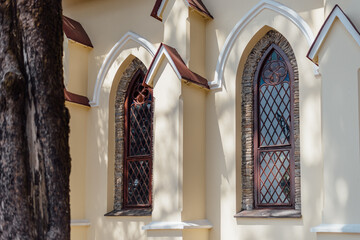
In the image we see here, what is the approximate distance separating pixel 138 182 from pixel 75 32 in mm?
3413

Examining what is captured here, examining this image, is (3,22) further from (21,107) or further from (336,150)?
(336,150)

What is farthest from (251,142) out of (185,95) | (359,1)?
(359,1)

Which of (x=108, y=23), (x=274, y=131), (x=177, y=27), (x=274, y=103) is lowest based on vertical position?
(x=274, y=131)

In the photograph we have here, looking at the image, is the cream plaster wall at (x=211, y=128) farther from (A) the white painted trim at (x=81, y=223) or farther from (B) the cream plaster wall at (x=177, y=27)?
(A) the white painted trim at (x=81, y=223)

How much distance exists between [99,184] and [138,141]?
121 centimetres

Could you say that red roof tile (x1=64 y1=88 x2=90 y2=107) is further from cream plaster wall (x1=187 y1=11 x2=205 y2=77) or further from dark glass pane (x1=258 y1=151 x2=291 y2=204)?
dark glass pane (x1=258 y1=151 x2=291 y2=204)

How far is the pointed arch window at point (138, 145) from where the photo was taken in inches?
492

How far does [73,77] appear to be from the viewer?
1318 cm

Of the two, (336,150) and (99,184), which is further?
(99,184)

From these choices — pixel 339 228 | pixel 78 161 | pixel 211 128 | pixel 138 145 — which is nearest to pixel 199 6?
pixel 211 128

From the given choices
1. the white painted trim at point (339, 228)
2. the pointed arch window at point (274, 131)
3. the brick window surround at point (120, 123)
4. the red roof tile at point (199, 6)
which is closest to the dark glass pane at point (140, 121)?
the brick window surround at point (120, 123)

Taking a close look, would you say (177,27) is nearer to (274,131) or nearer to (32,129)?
(274,131)

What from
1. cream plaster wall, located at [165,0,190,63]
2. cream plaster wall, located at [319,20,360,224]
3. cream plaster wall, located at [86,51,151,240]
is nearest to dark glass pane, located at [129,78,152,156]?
cream plaster wall, located at [86,51,151,240]

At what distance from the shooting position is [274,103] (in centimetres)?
1077
